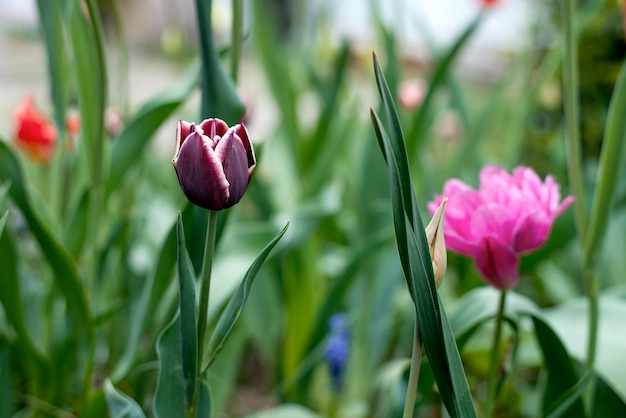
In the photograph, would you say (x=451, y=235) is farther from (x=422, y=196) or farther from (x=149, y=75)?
(x=149, y=75)

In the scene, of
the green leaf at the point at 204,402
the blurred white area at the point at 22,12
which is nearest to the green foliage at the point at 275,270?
the green leaf at the point at 204,402

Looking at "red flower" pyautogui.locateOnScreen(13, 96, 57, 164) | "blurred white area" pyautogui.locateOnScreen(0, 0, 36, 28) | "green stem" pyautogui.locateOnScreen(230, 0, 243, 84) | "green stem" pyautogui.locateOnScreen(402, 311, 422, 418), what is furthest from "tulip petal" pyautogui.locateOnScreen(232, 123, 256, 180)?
"blurred white area" pyautogui.locateOnScreen(0, 0, 36, 28)

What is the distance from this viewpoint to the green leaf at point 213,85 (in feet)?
1.68

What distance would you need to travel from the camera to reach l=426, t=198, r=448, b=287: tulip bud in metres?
0.36

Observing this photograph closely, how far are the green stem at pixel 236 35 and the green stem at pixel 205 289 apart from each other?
21 centimetres

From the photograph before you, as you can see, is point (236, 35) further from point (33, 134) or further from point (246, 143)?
point (33, 134)

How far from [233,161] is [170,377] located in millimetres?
139

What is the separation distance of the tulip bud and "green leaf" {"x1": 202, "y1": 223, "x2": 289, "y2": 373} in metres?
0.07

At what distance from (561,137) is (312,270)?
64 centimetres

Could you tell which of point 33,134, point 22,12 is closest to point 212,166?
point 33,134

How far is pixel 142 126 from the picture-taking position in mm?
664

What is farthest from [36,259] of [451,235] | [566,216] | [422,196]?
[451,235]

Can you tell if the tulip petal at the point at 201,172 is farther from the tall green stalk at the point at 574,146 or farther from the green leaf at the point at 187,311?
the tall green stalk at the point at 574,146

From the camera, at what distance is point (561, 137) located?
1.38 metres
